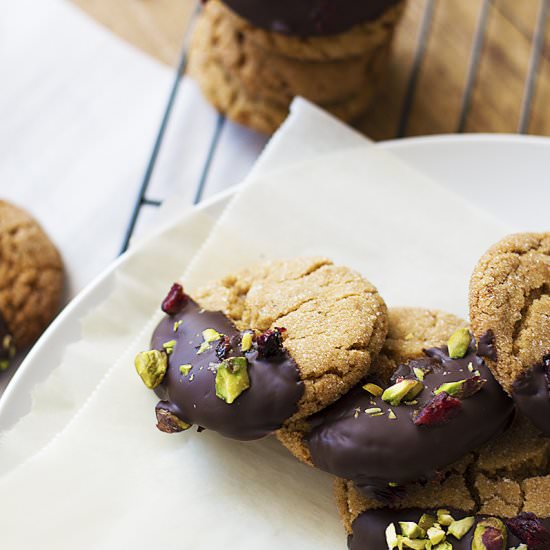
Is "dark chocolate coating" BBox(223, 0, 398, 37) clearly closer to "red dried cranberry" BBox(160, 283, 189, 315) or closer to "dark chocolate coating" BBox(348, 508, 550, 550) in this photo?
"red dried cranberry" BBox(160, 283, 189, 315)

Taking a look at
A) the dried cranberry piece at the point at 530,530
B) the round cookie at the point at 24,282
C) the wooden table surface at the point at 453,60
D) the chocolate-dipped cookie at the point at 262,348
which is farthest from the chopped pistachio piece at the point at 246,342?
the wooden table surface at the point at 453,60

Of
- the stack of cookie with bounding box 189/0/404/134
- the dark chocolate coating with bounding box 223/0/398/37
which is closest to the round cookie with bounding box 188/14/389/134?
the stack of cookie with bounding box 189/0/404/134

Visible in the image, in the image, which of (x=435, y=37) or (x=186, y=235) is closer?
(x=186, y=235)

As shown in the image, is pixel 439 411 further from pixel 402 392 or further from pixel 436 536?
pixel 436 536

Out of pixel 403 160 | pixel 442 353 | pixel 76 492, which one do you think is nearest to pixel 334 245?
pixel 403 160

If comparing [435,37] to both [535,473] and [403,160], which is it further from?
[535,473]

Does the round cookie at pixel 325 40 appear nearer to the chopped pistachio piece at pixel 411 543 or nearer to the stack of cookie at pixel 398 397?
the stack of cookie at pixel 398 397
